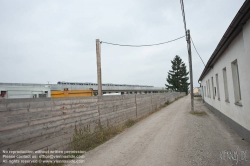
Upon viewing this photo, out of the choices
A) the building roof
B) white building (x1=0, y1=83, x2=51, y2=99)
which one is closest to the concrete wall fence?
the building roof

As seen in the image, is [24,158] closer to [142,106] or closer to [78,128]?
[78,128]

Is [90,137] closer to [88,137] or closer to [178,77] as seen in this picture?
[88,137]

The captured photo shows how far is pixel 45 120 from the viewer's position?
4.46 metres

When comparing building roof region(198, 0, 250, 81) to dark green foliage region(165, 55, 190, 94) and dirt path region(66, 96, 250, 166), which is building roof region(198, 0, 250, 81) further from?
dark green foliage region(165, 55, 190, 94)

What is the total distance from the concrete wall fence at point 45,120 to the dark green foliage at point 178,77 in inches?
2086

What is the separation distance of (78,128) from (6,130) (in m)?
2.35

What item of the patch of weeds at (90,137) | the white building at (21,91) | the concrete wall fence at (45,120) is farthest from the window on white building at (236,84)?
the white building at (21,91)

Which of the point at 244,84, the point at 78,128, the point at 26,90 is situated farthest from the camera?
the point at 26,90

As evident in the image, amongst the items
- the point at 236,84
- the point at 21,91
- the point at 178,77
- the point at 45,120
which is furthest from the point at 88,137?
the point at 178,77

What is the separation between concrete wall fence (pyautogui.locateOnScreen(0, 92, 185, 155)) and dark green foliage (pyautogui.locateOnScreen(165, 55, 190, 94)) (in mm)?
52988

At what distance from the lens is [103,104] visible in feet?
24.5

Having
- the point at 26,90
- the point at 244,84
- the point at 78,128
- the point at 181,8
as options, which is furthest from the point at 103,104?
the point at 26,90

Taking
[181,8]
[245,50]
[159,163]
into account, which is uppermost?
[181,8]

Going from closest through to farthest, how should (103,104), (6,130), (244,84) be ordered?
(6,130) → (244,84) → (103,104)
